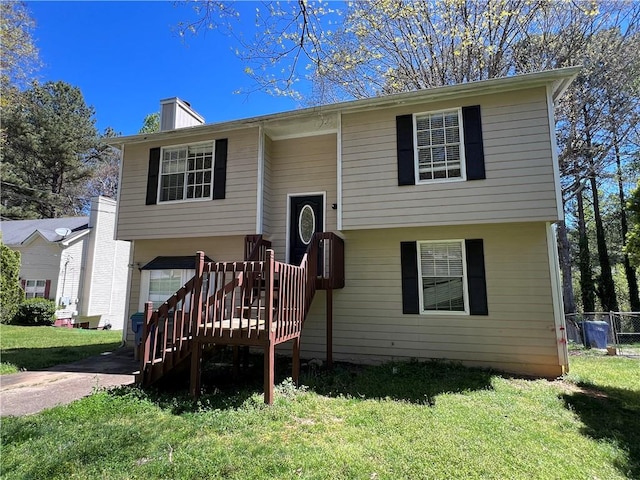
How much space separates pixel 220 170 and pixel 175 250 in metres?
2.45

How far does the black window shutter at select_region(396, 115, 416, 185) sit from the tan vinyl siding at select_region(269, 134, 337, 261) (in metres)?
1.70

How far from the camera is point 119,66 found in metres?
10.3

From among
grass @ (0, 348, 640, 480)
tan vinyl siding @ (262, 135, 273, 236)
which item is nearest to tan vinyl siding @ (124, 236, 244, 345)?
tan vinyl siding @ (262, 135, 273, 236)

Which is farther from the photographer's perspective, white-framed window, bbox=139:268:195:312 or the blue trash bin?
the blue trash bin

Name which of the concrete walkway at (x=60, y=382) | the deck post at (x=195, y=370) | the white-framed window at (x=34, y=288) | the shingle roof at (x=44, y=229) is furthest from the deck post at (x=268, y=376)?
the white-framed window at (x=34, y=288)

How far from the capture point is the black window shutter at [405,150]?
700 centimetres

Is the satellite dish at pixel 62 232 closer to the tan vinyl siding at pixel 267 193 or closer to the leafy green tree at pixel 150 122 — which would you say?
the leafy green tree at pixel 150 122

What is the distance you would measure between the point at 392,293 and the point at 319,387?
270 centimetres

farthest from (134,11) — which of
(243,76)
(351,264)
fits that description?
(351,264)

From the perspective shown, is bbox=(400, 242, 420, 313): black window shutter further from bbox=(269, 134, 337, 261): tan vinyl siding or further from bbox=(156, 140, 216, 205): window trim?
bbox=(156, 140, 216, 205): window trim

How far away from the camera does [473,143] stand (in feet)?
22.0

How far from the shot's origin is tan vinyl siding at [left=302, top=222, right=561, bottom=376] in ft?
21.5

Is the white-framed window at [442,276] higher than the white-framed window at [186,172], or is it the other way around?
the white-framed window at [186,172]

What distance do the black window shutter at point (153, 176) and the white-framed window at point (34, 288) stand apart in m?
11.9
